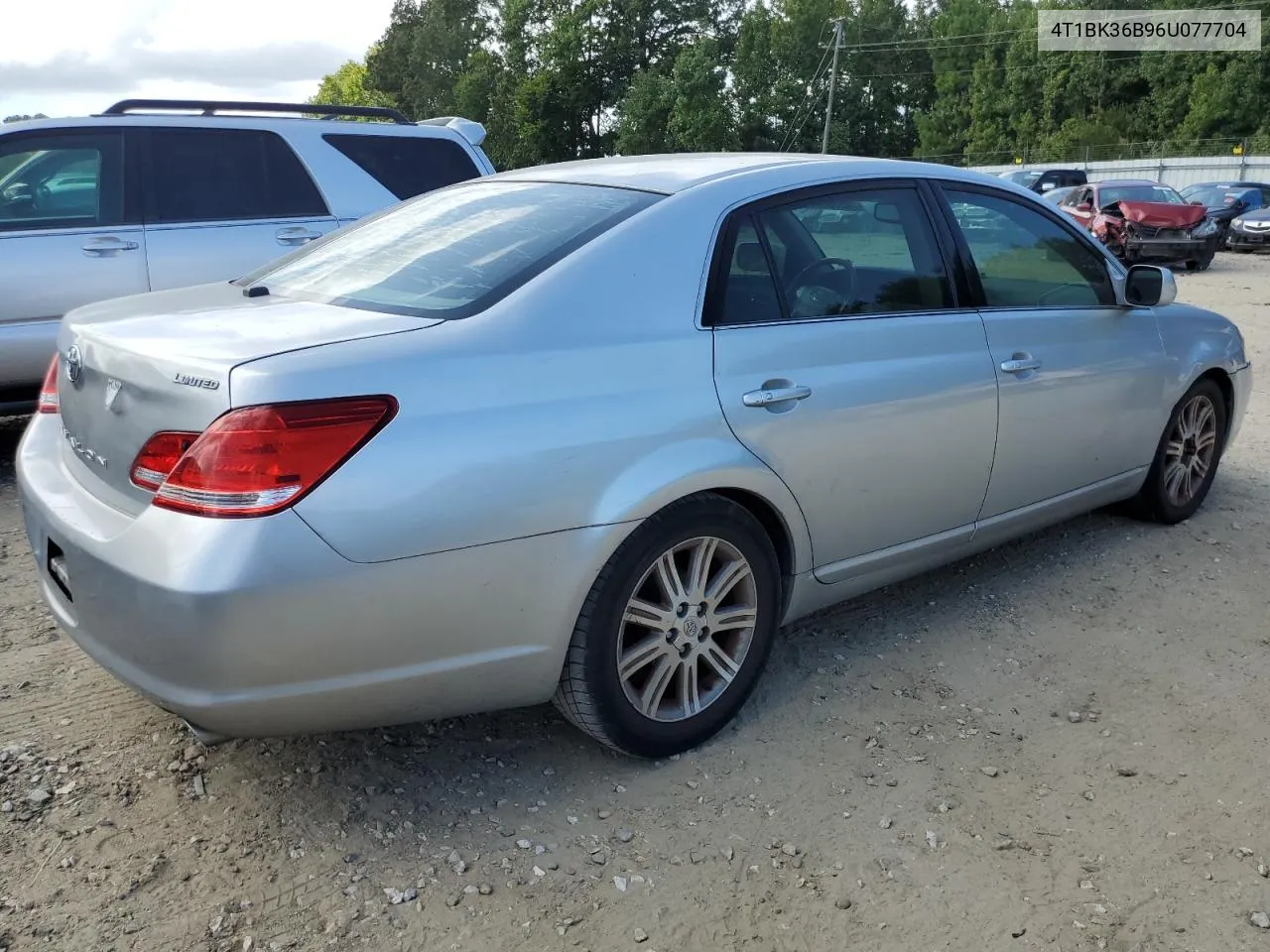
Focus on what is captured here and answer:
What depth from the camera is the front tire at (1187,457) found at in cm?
478

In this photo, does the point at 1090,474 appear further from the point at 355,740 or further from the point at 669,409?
the point at 355,740

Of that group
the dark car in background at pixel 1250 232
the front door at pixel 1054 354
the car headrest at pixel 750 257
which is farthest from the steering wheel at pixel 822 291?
the dark car in background at pixel 1250 232

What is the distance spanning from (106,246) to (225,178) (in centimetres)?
78

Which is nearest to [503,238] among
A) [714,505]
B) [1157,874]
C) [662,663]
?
[714,505]

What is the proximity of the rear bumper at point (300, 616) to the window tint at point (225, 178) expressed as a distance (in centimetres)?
367

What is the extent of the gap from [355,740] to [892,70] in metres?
78.2

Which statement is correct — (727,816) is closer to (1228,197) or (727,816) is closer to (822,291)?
(822,291)

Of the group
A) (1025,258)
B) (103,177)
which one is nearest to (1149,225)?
(1025,258)

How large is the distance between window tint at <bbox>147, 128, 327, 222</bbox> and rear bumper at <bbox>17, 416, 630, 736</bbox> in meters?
3.67

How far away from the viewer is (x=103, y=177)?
5758mm

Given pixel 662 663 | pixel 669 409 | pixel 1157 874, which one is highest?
pixel 669 409

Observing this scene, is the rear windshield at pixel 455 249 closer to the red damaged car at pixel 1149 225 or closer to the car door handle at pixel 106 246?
the car door handle at pixel 106 246

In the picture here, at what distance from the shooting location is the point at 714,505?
292cm

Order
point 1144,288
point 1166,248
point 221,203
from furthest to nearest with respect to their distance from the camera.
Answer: point 1166,248
point 221,203
point 1144,288
